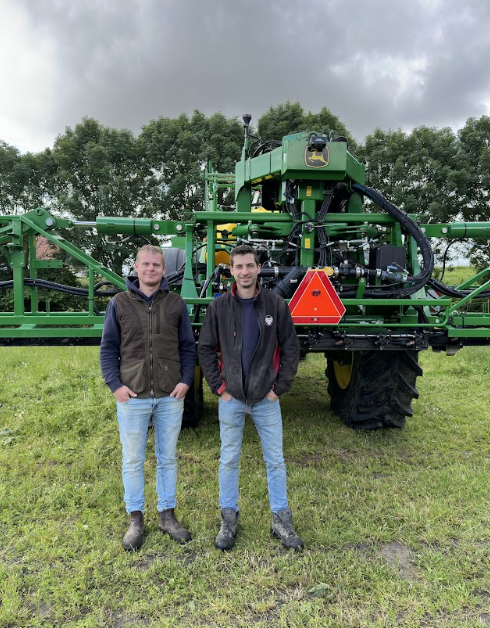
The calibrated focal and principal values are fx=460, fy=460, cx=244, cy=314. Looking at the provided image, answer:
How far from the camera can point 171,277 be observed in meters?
3.86

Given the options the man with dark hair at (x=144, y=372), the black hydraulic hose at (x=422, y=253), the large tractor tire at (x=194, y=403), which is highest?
the black hydraulic hose at (x=422, y=253)

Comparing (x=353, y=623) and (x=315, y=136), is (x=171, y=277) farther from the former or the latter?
(x=353, y=623)

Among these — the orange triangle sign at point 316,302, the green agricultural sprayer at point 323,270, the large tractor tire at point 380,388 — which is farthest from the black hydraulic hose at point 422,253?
the large tractor tire at point 380,388

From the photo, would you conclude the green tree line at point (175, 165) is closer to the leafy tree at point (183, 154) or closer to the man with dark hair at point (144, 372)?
the leafy tree at point (183, 154)

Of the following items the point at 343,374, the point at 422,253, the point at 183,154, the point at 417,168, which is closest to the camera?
the point at 422,253

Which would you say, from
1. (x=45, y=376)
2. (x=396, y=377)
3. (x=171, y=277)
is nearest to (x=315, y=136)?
(x=171, y=277)

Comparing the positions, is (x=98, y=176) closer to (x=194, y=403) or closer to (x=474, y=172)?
(x=474, y=172)

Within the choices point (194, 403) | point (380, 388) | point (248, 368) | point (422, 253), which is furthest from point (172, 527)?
point (422, 253)

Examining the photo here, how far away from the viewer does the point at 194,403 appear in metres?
4.23

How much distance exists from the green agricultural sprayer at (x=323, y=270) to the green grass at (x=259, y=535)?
0.81 metres

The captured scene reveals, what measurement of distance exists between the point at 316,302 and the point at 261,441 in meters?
1.04

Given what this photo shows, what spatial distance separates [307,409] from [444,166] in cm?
1392

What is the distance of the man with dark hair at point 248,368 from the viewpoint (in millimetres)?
2518

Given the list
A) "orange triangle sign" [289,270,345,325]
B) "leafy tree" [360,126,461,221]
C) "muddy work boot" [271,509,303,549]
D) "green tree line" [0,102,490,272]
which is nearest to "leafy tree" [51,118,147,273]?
"green tree line" [0,102,490,272]
